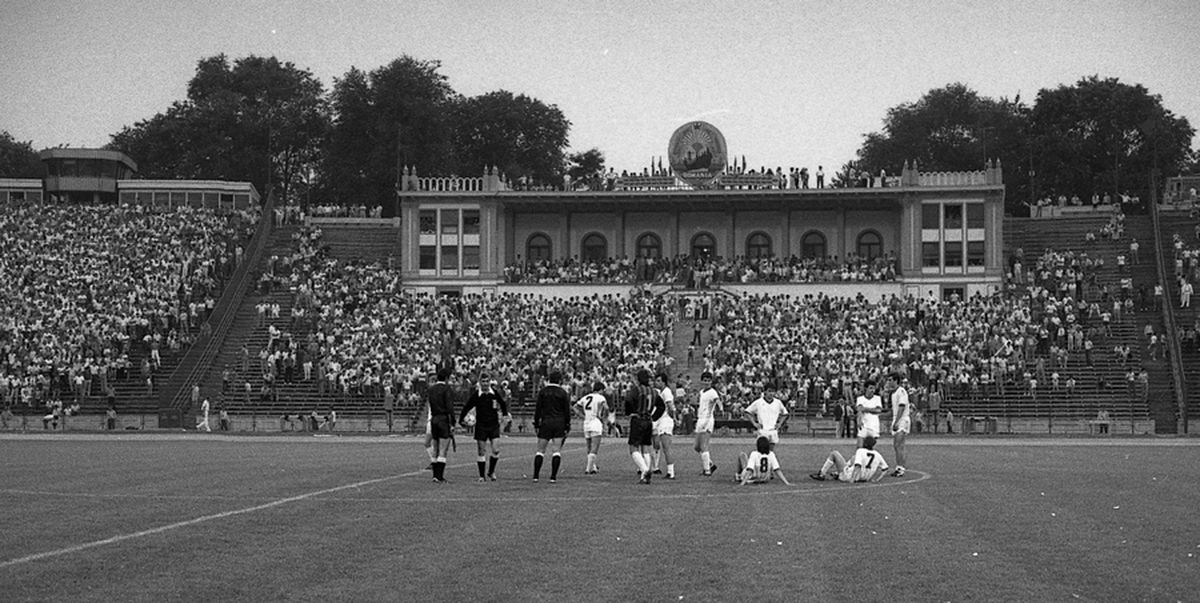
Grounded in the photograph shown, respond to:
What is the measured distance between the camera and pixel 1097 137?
105 m

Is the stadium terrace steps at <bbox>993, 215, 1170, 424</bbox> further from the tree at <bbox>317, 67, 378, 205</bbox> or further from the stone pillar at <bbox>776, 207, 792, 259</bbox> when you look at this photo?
the tree at <bbox>317, 67, 378, 205</bbox>

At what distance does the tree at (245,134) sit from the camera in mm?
117125

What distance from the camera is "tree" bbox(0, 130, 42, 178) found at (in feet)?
428

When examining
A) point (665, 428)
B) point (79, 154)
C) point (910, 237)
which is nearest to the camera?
point (665, 428)

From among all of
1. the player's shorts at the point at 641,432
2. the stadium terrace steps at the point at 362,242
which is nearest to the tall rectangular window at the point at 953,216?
the stadium terrace steps at the point at 362,242

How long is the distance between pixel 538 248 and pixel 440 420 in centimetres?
5974

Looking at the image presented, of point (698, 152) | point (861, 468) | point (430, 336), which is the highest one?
point (698, 152)

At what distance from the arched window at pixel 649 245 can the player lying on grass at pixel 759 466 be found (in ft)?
190

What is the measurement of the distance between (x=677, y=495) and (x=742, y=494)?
1.11 meters

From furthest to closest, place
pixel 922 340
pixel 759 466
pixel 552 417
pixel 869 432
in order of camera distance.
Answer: pixel 922 340, pixel 869 432, pixel 552 417, pixel 759 466

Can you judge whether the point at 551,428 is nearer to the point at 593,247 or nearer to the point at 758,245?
the point at 758,245

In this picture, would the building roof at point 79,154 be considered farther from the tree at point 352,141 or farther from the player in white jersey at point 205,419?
the player in white jersey at point 205,419

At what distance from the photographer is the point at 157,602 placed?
47.3 feet

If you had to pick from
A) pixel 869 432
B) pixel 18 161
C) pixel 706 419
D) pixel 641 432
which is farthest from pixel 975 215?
pixel 18 161
